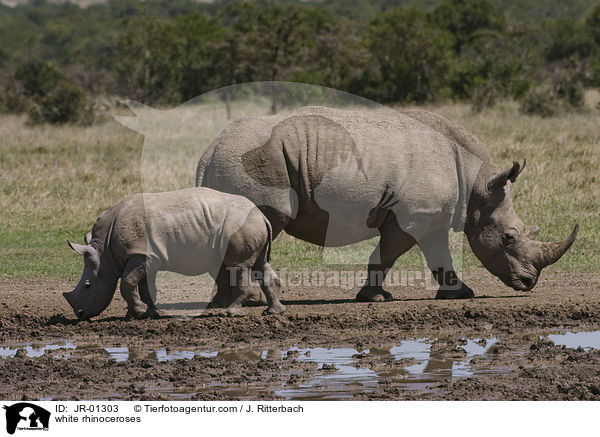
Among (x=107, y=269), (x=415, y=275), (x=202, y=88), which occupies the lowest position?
(x=202, y=88)

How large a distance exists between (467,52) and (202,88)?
8.82 m

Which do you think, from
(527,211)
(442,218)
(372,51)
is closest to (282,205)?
(442,218)

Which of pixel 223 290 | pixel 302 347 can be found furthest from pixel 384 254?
pixel 302 347

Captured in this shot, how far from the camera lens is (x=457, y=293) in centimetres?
1062

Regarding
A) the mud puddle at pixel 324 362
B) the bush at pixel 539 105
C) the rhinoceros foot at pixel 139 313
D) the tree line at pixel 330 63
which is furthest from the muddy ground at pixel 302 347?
the tree line at pixel 330 63

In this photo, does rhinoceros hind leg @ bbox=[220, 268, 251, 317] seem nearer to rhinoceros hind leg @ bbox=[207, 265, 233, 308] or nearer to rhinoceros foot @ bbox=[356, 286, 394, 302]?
rhinoceros hind leg @ bbox=[207, 265, 233, 308]

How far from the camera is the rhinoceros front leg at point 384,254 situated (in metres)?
10.2

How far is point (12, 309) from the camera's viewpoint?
9.77m

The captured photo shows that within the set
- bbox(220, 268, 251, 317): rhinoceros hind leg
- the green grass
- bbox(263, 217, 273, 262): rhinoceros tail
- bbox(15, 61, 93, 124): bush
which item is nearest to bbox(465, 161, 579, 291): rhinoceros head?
the green grass

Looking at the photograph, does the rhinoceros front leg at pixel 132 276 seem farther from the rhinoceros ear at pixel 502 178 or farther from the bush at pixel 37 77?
the bush at pixel 37 77

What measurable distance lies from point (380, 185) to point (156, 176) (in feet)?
27.5

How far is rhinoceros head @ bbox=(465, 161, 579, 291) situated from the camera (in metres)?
10.4

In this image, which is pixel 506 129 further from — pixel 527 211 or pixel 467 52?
pixel 467 52

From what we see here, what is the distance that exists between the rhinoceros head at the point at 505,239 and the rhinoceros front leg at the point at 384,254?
2.50 feet
